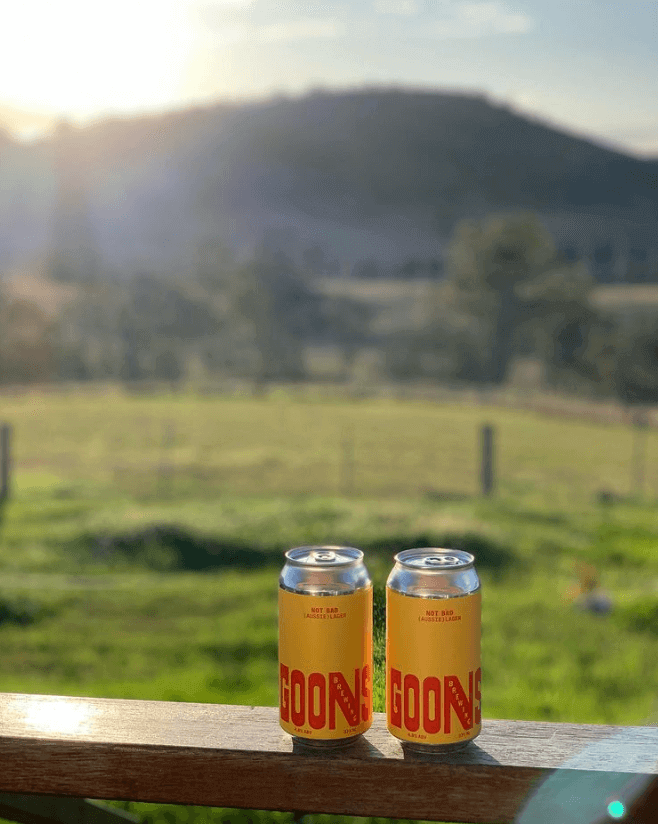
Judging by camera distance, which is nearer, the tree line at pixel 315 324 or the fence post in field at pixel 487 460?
the fence post in field at pixel 487 460

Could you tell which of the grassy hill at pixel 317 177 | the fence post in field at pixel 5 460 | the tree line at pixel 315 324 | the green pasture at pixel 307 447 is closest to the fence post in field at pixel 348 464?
the green pasture at pixel 307 447

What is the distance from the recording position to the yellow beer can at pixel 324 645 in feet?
3.08

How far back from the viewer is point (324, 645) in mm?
941

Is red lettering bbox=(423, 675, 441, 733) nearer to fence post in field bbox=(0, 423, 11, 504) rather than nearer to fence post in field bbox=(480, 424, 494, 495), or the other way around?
fence post in field bbox=(480, 424, 494, 495)

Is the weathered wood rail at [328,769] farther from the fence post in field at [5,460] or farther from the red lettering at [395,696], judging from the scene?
the fence post in field at [5,460]

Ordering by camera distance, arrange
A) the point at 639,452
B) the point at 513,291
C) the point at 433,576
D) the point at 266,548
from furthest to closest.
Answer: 1. the point at 513,291
2. the point at 639,452
3. the point at 266,548
4. the point at 433,576

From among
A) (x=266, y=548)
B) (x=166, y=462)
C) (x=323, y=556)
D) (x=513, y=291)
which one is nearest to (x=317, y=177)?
(x=513, y=291)

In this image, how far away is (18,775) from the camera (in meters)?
0.99

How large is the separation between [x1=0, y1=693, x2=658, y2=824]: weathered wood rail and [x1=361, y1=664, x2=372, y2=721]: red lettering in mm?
33

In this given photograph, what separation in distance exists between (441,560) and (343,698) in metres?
0.18

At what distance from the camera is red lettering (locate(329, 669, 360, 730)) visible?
37.3 inches

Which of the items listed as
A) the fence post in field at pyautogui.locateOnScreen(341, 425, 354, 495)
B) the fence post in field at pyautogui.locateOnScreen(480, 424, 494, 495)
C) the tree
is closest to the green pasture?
the fence post in field at pyautogui.locateOnScreen(341, 425, 354, 495)

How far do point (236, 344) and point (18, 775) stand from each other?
2837 centimetres

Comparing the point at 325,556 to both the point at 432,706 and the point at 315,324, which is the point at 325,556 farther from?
the point at 315,324
